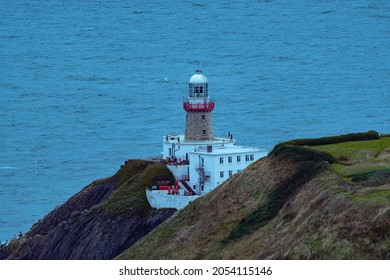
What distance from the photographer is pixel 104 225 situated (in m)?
79.6

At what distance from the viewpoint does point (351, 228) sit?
1978 inches

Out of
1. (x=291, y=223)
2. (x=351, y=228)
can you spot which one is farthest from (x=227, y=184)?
(x=351, y=228)

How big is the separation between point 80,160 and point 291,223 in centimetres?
7717

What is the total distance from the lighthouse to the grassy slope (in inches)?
646

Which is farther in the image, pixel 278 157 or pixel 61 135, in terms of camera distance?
pixel 61 135

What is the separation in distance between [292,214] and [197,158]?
2400 cm

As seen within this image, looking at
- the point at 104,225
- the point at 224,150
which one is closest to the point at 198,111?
the point at 224,150

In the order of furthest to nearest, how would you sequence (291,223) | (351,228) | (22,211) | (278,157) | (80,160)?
(80,160), (22,211), (278,157), (291,223), (351,228)

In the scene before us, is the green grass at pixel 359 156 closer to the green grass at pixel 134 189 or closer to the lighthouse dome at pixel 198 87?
the green grass at pixel 134 189

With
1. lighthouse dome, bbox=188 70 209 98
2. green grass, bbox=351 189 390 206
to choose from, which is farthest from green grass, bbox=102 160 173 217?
green grass, bbox=351 189 390 206

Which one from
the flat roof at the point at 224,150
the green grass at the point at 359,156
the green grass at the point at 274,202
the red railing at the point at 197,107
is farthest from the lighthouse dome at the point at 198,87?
the green grass at the point at 274,202

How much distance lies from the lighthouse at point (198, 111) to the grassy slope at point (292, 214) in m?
16.4

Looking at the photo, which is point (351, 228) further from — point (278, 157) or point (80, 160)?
point (80, 160)

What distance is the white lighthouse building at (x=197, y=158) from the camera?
80250 millimetres
